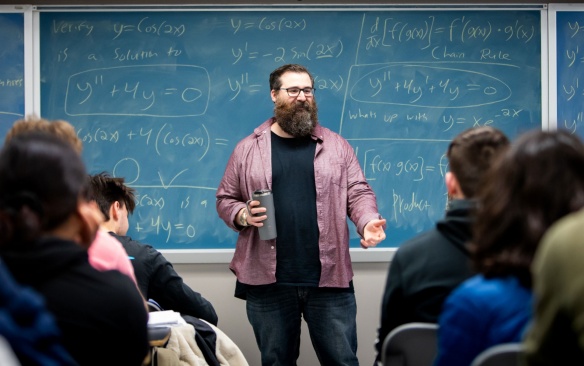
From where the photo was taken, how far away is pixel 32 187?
64.4 inches

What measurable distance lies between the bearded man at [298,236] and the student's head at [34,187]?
1.83 metres

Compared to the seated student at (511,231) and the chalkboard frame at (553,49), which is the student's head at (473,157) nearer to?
the seated student at (511,231)

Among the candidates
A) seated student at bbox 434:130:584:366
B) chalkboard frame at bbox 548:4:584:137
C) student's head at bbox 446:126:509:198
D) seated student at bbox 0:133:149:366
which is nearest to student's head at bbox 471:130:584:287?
seated student at bbox 434:130:584:366

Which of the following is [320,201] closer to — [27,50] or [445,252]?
[445,252]

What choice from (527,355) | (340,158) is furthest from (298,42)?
(527,355)

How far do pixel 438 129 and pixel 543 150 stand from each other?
2.61m

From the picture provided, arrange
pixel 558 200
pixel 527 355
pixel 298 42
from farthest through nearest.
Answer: pixel 298 42, pixel 558 200, pixel 527 355

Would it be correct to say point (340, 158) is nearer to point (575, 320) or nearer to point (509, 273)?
point (509, 273)

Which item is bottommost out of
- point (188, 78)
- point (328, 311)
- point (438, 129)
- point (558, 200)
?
point (328, 311)

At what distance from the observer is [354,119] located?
13.5 ft

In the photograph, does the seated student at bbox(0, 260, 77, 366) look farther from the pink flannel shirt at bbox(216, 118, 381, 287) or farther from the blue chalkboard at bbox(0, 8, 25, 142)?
the blue chalkboard at bbox(0, 8, 25, 142)

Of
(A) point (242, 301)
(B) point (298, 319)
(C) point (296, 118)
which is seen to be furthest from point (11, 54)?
(B) point (298, 319)

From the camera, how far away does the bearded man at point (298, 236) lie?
3.54 m

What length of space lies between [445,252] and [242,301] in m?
2.21
